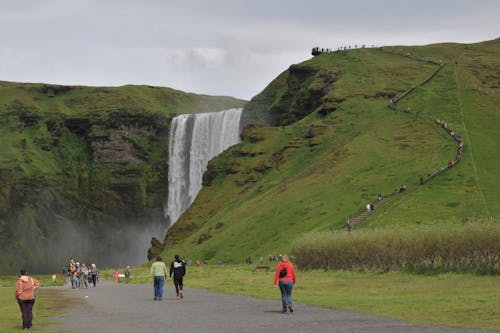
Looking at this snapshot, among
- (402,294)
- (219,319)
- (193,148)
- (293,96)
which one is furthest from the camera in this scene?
(193,148)

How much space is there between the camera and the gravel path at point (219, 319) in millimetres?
23203

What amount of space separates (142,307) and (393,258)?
22106 mm

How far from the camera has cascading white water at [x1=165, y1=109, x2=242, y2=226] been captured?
139m

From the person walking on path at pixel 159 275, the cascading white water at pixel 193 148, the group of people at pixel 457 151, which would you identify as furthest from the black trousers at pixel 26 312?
the cascading white water at pixel 193 148

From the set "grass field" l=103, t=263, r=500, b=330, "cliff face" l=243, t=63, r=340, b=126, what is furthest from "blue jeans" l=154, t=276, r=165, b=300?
"cliff face" l=243, t=63, r=340, b=126

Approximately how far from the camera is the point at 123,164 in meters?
168

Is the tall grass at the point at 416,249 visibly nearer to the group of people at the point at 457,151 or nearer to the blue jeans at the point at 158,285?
the blue jeans at the point at 158,285

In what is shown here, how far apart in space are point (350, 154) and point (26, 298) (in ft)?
255

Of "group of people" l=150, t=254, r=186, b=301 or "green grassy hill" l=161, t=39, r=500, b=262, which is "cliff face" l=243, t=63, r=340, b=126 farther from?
"group of people" l=150, t=254, r=186, b=301

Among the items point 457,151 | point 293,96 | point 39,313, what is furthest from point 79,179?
point 39,313

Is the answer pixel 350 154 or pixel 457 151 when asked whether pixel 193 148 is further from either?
pixel 457 151

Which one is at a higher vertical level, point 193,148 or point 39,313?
point 193,148

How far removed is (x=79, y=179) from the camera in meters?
168

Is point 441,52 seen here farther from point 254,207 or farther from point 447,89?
point 254,207
